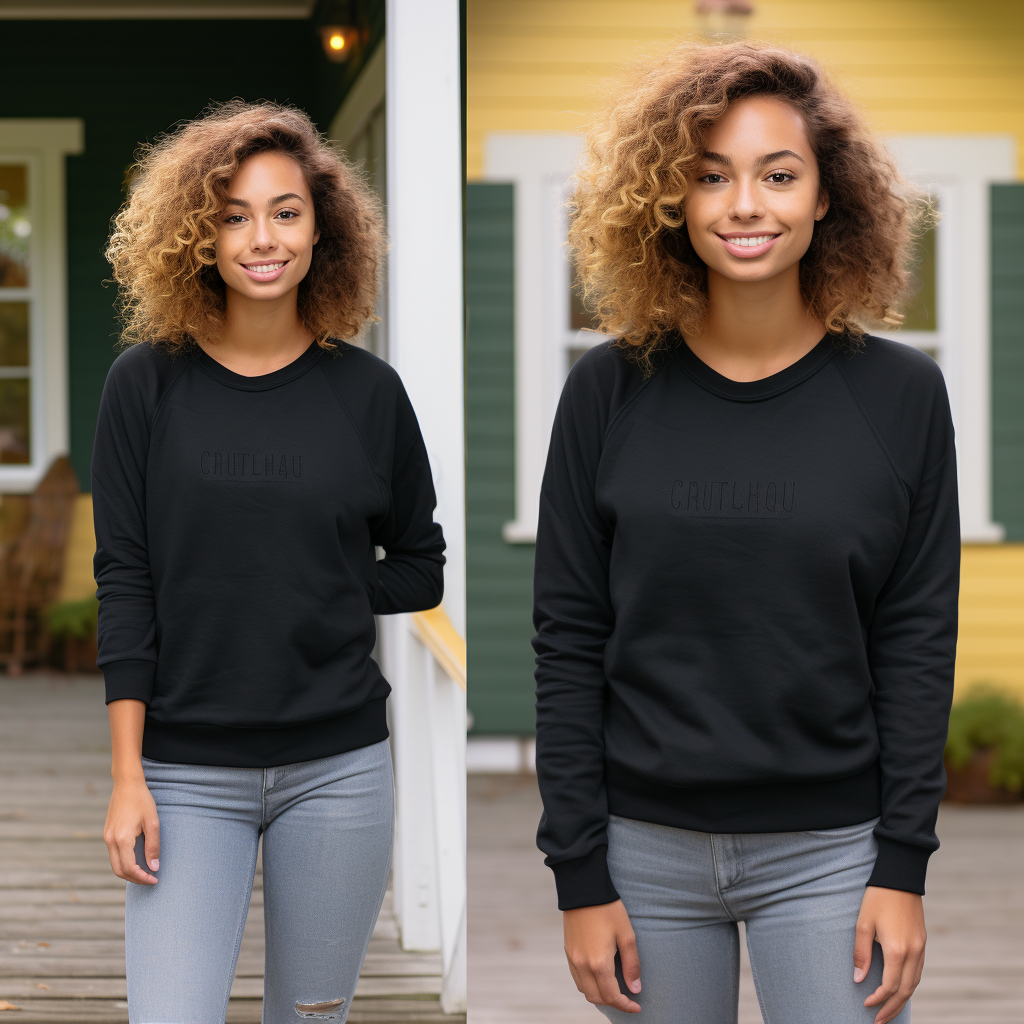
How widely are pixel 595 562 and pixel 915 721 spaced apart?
37cm

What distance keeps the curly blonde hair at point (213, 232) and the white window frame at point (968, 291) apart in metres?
4.13

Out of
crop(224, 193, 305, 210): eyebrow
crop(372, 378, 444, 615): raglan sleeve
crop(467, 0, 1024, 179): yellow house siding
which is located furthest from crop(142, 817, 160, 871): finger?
crop(467, 0, 1024, 179): yellow house siding

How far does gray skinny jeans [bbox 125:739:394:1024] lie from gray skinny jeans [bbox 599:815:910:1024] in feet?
1.30

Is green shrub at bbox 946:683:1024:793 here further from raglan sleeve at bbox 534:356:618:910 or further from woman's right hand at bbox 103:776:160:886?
woman's right hand at bbox 103:776:160:886

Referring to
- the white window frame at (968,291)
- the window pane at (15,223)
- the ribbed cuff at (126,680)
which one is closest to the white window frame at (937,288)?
the white window frame at (968,291)

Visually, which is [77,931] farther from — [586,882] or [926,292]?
[926,292]

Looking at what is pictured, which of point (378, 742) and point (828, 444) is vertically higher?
point (828, 444)

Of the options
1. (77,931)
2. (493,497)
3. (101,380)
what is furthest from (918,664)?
(101,380)

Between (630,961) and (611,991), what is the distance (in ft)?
0.12

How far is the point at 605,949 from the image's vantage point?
134 centimetres

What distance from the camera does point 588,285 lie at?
1.56 m

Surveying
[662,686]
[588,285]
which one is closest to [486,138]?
[588,285]

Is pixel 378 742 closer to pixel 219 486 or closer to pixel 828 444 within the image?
pixel 219 486

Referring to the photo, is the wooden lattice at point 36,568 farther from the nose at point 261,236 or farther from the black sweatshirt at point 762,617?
the black sweatshirt at point 762,617
